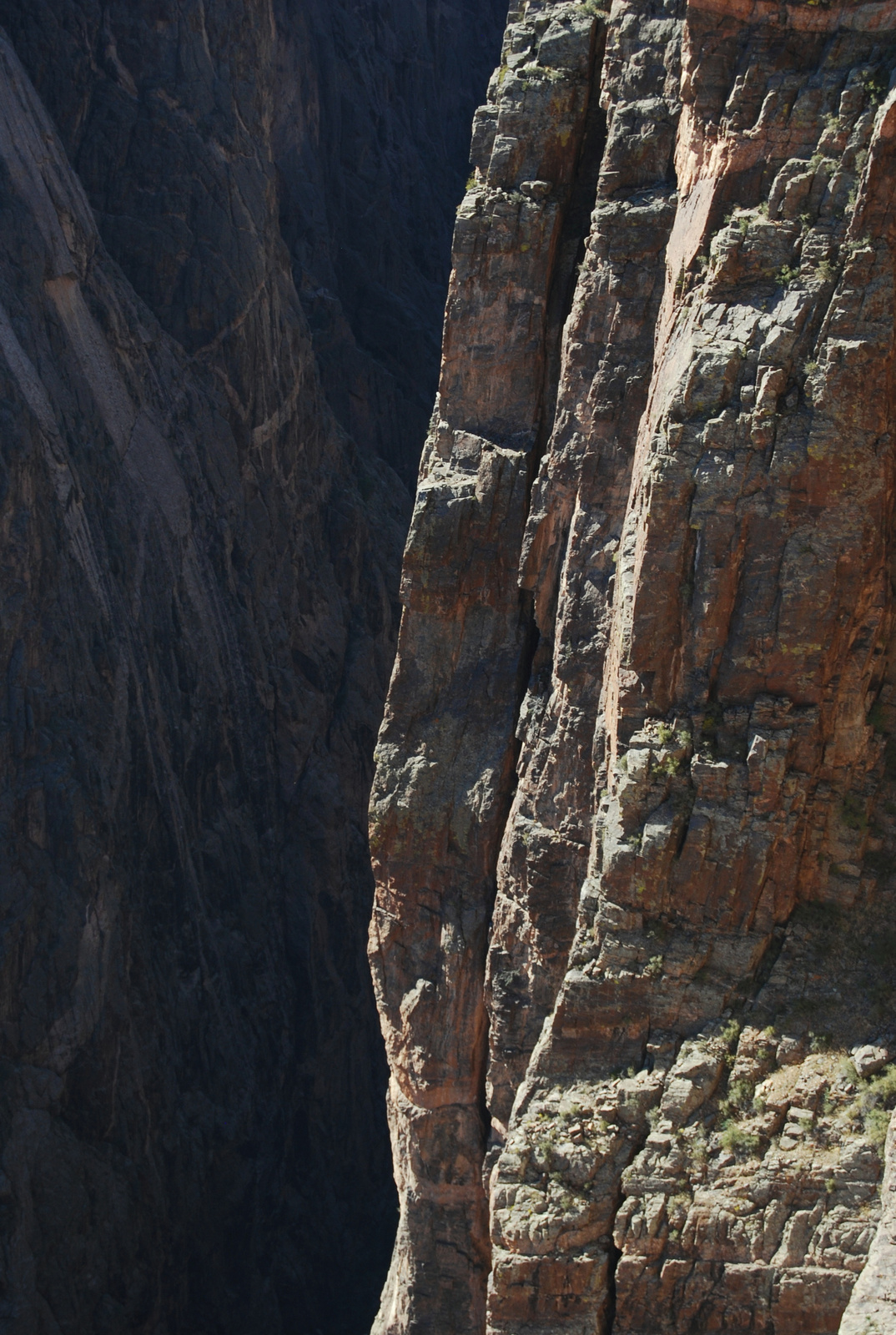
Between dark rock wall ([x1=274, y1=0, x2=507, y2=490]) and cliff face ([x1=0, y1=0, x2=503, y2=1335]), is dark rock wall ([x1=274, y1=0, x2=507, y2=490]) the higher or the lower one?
the higher one

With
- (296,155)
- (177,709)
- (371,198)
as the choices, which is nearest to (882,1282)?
(177,709)

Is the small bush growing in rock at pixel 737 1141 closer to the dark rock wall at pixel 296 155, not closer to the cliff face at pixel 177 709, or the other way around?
the cliff face at pixel 177 709

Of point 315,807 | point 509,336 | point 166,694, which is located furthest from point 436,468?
point 315,807

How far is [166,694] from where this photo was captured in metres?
39.0

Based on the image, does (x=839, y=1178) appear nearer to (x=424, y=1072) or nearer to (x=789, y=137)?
(x=424, y=1072)

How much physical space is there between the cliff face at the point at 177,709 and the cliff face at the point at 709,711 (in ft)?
48.6

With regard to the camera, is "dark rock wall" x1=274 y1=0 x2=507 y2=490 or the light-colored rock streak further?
"dark rock wall" x1=274 y1=0 x2=507 y2=490

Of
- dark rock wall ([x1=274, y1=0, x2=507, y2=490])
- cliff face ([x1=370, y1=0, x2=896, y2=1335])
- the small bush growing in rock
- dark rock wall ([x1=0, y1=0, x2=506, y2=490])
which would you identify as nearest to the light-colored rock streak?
cliff face ([x1=370, y1=0, x2=896, y2=1335])

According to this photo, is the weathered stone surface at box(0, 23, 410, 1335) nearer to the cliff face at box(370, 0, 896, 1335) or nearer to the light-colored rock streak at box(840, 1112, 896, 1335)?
the cliff face at box(370, 0, 896, 1335)

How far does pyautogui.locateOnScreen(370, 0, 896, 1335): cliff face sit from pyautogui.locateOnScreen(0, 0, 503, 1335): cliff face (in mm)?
14828

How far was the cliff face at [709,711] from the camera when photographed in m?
18.0

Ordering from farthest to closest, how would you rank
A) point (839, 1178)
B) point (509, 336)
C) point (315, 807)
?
point (315, 807) < point (509, 336) < point (839, 1178)

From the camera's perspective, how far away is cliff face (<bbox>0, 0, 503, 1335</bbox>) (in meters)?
A: 33.9

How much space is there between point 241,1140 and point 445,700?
62.6 feet
